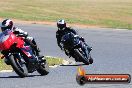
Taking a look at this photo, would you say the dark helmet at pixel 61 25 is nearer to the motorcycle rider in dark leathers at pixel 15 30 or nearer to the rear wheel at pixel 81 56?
the rear wheel at pixel 81 56

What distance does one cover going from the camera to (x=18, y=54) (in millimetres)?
15266

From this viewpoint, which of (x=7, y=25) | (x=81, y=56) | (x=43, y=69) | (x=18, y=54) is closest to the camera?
(x=18, y=54)

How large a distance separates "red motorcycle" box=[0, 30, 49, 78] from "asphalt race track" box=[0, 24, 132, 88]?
0.87ft

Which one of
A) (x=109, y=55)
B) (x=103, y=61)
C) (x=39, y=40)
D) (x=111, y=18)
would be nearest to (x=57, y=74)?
(x=103, y=61)

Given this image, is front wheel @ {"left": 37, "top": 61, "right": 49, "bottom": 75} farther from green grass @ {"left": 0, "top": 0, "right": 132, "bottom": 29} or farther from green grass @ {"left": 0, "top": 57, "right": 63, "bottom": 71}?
green grass @ {"left": 0, "top": 0, "right": 132, "bottom": 29}

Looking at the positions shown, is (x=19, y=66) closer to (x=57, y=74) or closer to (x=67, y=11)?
(x=57, y=74)

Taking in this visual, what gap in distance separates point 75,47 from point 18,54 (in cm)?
515

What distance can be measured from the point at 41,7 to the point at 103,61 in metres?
43.5

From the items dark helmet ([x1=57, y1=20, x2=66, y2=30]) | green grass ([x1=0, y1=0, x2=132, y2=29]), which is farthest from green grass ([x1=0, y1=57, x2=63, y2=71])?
green grass ([x1=0, y1=0, x2=132, y2=29])

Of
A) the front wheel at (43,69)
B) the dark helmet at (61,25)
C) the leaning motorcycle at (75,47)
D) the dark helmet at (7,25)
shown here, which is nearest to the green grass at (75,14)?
the dark helmet at (61,25)

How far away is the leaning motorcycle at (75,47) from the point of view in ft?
65.8

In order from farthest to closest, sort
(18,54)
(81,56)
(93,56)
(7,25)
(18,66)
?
(93,56) < (81,56) < (7,25) < (18,54) < (18,66)

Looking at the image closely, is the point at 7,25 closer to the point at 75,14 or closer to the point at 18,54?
the point at 18,54

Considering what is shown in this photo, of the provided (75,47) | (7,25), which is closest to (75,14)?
(75,47)
